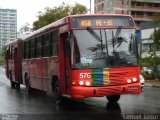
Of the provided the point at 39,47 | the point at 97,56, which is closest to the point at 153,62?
the point at 39,47

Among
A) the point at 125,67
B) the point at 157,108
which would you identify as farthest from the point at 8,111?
the point at 157,108

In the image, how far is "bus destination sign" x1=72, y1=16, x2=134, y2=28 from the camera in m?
14.0

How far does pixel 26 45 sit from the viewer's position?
22125mm

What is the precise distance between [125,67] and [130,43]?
0.82 metres

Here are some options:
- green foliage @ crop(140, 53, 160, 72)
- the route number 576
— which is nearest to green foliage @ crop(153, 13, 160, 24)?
green foliage @ crop(140, 53, 160, 72)

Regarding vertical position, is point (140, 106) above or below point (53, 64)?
below

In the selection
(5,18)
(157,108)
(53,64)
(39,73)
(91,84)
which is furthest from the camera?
(5,18)

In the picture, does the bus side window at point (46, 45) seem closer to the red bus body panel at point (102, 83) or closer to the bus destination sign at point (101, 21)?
the bus destination sign at point (101, 21)

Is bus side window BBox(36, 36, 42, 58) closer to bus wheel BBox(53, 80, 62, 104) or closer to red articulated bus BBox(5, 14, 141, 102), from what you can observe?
bus wheel BBox(53, 80, 62, 104)

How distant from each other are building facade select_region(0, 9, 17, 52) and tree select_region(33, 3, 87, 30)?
204 ft

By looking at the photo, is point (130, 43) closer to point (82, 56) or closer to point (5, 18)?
point (82, 56)

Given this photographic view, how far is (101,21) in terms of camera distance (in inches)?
556

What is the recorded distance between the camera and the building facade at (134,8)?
10944 centimetres

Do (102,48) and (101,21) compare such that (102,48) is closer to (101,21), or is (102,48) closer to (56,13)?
(101,21)
